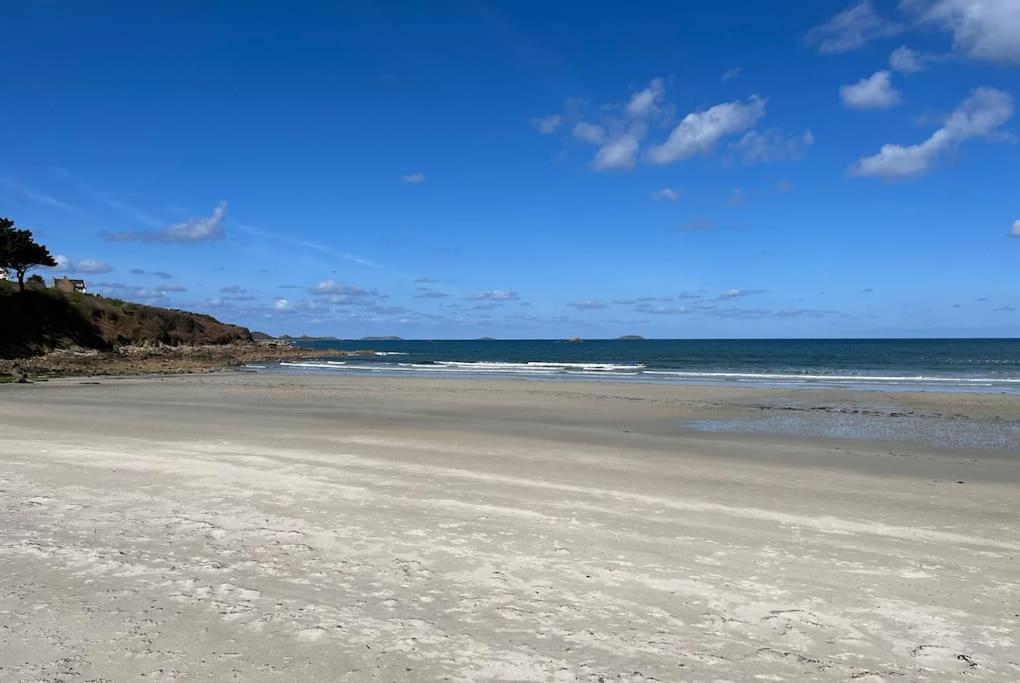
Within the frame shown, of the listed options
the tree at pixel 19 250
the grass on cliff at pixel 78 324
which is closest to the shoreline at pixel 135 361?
the grass on cliff at pixel 78 324

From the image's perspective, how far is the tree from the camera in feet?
170

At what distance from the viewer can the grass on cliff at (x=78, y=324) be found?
47.5m

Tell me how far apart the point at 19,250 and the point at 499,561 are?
60655mm

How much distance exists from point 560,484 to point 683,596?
4389 mm

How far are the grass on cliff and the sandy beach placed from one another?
4231 centimetres

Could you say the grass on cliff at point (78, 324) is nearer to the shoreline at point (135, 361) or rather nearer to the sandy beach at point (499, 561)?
the shoreline at point (135, 361)

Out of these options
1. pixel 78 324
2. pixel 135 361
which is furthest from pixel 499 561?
pixel 78 324

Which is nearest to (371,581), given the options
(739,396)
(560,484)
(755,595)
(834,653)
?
(755,595)

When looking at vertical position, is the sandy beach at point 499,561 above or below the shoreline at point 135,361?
below

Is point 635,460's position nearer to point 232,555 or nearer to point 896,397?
point 232,555

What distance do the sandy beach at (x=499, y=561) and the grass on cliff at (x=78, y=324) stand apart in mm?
42309

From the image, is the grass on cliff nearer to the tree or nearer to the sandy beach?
the tree

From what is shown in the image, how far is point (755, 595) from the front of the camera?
5.22 m

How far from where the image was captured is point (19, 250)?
171ft
